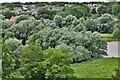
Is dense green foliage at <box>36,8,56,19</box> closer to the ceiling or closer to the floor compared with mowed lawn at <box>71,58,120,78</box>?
closer to the ceiling

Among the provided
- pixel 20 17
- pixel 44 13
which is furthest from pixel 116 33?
pixel 20 17

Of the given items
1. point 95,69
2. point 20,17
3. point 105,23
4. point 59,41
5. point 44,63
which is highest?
point 20,17

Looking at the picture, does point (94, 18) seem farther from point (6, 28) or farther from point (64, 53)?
point (6, 28)

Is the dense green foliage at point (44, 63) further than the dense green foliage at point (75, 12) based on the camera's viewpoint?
No

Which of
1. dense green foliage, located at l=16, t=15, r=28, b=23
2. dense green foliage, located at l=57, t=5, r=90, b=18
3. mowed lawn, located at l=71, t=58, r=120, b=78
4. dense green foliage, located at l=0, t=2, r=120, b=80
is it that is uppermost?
dense green foliage, located at l=57, t=5, r=90, b=18

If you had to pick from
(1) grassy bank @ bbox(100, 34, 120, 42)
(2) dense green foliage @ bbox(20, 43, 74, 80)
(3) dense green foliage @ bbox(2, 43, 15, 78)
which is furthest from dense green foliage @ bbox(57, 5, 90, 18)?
(3) dense green foliage @ bbox(2, 43, 15, 78)

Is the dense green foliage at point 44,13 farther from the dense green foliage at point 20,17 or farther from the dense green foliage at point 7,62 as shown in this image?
the dense green foliage at point 7,62

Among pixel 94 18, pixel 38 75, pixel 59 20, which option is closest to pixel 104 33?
pixel 94 18

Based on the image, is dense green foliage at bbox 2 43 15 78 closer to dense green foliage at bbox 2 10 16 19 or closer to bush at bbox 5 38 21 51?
bush at bbox 5 38 21 51

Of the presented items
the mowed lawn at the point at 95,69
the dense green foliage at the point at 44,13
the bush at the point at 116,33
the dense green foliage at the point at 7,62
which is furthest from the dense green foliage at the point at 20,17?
the bush at the point at 116,33

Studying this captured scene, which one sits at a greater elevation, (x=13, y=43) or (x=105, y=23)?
(x=105, y=23)

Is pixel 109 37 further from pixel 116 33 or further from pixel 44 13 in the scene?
pixel 44 13
